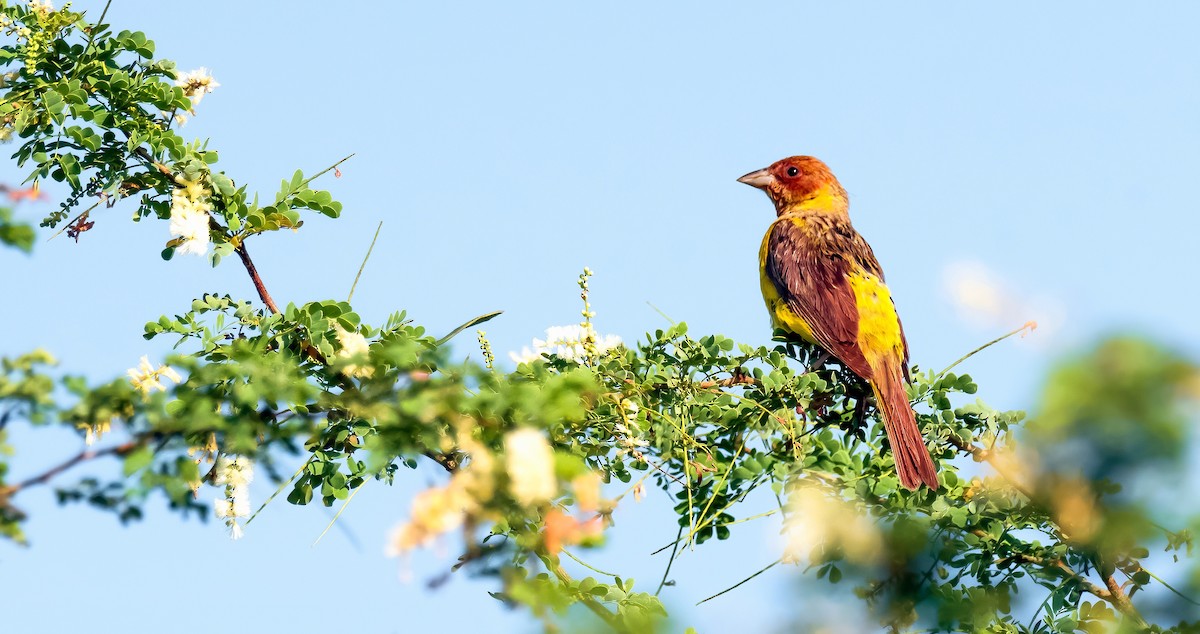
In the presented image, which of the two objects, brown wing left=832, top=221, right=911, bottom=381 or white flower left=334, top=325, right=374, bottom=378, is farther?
brown wing left=832, top=221, right=911, bottom=381

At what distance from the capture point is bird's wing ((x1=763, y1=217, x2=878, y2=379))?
6160mm

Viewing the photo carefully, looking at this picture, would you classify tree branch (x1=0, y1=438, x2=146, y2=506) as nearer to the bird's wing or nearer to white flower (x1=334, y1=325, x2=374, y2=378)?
white flower (x1=334, y1=325, x2=374, y2=378)

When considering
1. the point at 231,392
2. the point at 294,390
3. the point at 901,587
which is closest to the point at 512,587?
the point at 294,390

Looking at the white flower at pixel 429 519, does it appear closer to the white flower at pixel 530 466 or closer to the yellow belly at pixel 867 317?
the white flower at pixel 530 466

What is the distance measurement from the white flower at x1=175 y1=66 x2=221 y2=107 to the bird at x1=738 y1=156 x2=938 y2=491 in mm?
2980

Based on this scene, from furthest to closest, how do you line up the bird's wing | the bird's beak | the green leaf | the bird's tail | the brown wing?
the bird's beak
the brown wing
the bird's wing
the bird's tail
the green leaf

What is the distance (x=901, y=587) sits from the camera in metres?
4.42

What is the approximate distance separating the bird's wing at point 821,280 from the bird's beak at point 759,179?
840 mm

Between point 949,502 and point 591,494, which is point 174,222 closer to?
point 591,494

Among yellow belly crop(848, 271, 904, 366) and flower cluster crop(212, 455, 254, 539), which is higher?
yellow belly crop(848, 271, 904, 366)

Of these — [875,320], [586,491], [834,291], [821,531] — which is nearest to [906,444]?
[821,531]

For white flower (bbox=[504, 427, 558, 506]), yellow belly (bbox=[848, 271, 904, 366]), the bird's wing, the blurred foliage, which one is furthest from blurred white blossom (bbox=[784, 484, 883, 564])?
white flower (bbox=[504, 427, 558, 506])

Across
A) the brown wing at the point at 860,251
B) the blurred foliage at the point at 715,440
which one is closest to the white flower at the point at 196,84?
the blurred foliage at the point at 715,440

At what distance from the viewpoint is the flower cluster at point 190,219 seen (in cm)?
435
